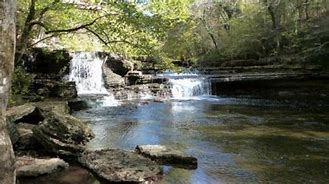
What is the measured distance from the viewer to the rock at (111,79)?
19.9 meters

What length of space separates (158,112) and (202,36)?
22.8 meters

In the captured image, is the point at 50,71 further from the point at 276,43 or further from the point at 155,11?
the point at 276,43

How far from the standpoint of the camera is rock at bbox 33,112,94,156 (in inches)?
297

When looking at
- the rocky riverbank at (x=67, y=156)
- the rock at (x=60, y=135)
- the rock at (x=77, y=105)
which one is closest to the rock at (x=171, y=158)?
the rocky riverbank at (x=67, y=156)

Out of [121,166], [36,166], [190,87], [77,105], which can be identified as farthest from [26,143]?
[190,87]

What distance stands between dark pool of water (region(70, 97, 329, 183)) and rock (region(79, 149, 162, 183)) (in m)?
0.31

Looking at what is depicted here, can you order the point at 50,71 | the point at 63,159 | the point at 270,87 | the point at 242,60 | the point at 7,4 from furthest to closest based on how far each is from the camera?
the point at 242,60 < the point at 270,87 < the point at 50,71 < the point at 63,159 < the point at 7,4

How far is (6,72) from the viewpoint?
2488mm

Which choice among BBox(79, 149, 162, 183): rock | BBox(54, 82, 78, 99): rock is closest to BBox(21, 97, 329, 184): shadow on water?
BBox(79, 149, 162, 183): rock

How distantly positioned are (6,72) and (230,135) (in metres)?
8.05

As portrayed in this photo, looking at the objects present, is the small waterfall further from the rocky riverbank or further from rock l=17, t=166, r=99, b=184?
rock l=17, t=166, r=99, b=184

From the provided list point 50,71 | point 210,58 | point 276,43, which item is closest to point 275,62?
point 276,43

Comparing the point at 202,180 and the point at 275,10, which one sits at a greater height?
the point at 275,10

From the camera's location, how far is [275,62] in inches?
907
